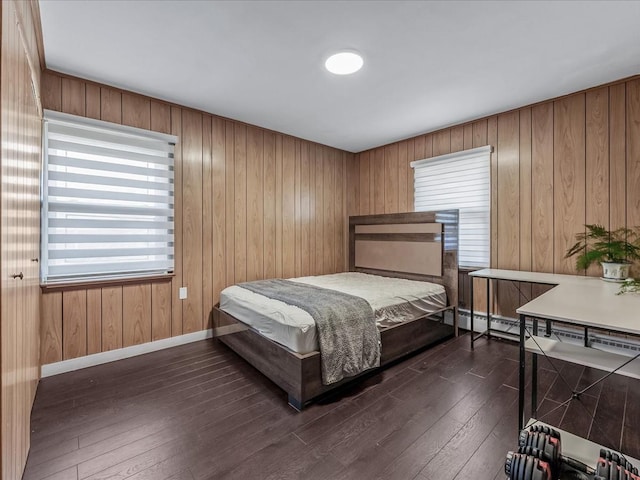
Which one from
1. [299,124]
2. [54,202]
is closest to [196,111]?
[299,124]

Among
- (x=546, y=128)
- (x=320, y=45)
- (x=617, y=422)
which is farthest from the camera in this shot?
(x=546, y=128)

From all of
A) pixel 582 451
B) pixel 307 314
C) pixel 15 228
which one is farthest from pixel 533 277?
pixel 15 228

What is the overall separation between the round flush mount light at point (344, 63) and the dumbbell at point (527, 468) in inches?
100

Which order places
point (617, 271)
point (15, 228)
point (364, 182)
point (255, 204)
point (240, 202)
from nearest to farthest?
point (15, 228) → point (617, 271) → point (240, 202) → point (255, 204) → point (364, 182)

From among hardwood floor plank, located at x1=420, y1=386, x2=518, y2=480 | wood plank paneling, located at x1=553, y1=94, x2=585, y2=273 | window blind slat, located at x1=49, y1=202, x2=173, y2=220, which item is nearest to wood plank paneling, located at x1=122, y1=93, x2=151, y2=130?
window blind slat, located at x1=49, y1=202, x2=173, y2=220

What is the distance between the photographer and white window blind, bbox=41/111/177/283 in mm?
2479

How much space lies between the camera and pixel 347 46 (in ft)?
7.08

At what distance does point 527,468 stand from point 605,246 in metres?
2.10

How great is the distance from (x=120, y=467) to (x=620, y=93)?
14.5 ft

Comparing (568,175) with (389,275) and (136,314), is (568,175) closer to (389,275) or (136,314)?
(389,275)

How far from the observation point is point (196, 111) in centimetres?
325

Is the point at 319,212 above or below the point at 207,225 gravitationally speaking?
above

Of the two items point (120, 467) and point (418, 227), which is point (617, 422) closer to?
point (418, 227)

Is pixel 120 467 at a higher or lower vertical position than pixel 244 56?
lower
